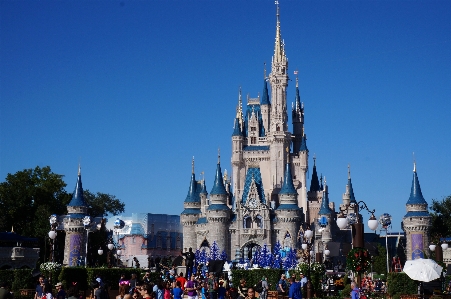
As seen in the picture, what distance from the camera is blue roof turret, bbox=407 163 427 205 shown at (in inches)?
2591

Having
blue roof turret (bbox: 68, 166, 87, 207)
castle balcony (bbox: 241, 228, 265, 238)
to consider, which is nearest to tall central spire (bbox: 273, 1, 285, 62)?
castle balcony (bbox: 241, 228, 265, 238)

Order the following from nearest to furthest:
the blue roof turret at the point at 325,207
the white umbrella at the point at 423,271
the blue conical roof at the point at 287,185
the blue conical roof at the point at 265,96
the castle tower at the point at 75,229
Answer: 1. the white umbrella at the point at 423,271
2. the castle tower at the point at 75,229
3. the blue conical roof at the point at 287,185
4. the blue roof turret at the point at 325,207
5. the blue conical roof at the point at 265,96

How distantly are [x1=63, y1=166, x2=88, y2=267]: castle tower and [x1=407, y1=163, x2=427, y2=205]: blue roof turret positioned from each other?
102 feet

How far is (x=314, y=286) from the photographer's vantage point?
29.4m

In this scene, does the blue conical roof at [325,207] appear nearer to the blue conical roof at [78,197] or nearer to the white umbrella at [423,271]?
the blue conical roof at [78,197]

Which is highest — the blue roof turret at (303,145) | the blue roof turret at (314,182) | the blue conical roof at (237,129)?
the blue conical roof at (237,129)

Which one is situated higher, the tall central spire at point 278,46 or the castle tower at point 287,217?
the tall central spire at point 278,46

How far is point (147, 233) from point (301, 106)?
29644 mm

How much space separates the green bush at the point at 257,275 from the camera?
108ft

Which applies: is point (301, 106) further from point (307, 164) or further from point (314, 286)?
point (314, 286)

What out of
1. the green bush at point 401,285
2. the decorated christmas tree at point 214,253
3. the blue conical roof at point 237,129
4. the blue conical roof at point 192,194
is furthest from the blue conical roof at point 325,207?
the green bush at point 401,285

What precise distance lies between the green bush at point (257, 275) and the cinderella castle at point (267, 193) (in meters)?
31.7

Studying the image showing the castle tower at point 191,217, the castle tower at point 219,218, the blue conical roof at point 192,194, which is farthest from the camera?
the blue conical roof at point 192,194

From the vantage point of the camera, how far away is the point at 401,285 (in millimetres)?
27828
